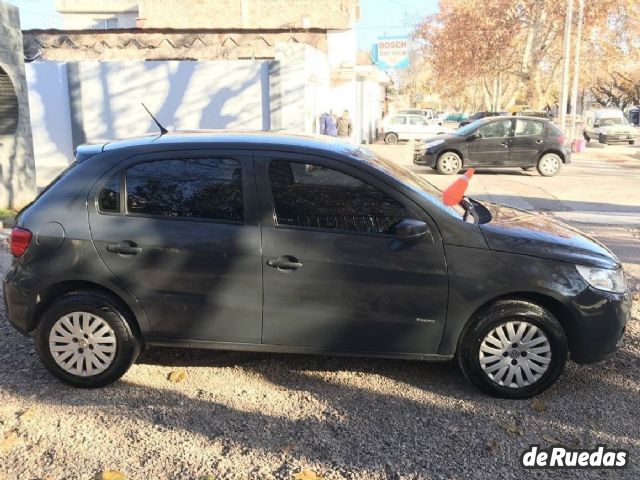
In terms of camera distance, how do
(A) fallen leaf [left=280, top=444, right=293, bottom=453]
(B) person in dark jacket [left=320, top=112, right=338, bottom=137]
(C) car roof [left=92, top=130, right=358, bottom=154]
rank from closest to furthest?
(A) fallen leaf [left=280, top=444, right=293, bottom=453] < (C) car roof [left=92, top=130, right=358, bottom=154] < (B) person in dark jacket [left=320, top=112, right=338, bottom=137]

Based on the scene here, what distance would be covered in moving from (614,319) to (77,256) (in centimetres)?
334

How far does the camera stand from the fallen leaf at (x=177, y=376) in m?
4.08

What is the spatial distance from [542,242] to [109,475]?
2.79 metres

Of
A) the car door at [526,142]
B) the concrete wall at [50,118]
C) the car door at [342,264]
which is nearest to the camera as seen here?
the car door at [342,264]

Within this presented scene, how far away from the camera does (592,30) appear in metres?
30.9

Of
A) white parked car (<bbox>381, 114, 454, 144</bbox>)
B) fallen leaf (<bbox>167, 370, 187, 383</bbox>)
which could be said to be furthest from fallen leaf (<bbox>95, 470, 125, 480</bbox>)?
white parked car (<bbox>381, 114, 454, 144</bbox>)

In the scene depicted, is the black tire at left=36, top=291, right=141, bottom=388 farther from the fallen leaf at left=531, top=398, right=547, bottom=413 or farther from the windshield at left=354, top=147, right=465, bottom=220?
the fallen leaf at left=531, top=398, right=547, bottom=413

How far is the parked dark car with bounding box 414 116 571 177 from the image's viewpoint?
53.6ft

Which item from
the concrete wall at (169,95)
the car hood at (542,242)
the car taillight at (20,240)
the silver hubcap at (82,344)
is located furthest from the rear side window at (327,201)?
the concrete wall at (169,95)

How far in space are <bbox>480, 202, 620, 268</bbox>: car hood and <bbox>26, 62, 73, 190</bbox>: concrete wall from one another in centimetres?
1248

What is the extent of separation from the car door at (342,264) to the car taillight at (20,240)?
1493mm

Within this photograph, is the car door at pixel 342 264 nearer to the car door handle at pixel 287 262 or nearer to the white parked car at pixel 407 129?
the car door handle at pixel 287 262

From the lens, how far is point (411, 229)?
365 cm

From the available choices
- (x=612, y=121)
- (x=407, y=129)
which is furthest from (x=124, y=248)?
(x=612, y=121)
